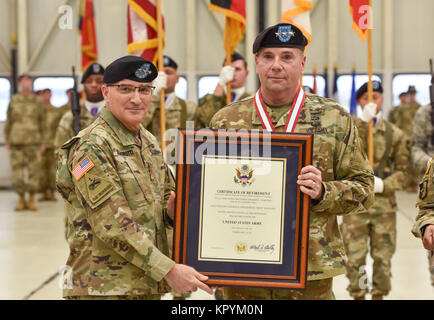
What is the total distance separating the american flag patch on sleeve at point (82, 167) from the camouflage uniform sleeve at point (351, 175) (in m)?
0.84

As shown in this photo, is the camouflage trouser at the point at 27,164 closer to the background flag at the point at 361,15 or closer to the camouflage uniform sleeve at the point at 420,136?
the background flag at the point at 361,15

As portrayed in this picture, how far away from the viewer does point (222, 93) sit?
575 cm

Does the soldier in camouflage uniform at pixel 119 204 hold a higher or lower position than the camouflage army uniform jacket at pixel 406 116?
lower

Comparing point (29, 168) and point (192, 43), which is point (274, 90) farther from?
point (192, 43)

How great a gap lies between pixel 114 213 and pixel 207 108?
3.49 m

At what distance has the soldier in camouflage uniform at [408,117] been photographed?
1255 cm

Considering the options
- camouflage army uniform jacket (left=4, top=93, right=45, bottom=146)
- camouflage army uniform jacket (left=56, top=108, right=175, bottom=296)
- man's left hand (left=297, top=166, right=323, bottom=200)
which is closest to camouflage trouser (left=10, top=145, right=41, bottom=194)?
camouflage army uniform jacket (left=4, top=93, right=45, bottom=146)

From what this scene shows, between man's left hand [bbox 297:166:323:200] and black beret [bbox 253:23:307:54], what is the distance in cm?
52

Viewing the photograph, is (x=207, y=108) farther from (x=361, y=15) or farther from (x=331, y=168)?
(x=331, y=168)

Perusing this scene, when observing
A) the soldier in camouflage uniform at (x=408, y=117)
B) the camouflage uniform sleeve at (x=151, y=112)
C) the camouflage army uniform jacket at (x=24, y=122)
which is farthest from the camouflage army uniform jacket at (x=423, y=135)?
the soldier in camouflage uniform at (x=408, y=117)

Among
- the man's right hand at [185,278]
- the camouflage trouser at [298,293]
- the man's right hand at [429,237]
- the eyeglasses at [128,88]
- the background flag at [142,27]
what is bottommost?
the camouflage trouser at [298,293]

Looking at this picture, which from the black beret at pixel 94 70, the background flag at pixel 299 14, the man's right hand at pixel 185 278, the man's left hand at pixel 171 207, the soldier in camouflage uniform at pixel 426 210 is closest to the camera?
the man's right hand at pixel 185 278

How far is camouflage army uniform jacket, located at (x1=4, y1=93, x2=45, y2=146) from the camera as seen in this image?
10500 mm

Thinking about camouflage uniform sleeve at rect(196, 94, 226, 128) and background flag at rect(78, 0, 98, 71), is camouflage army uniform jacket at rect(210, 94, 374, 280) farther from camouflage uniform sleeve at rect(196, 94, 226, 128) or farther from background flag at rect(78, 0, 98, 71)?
background flag at rect(78, 0, 98, 71)
